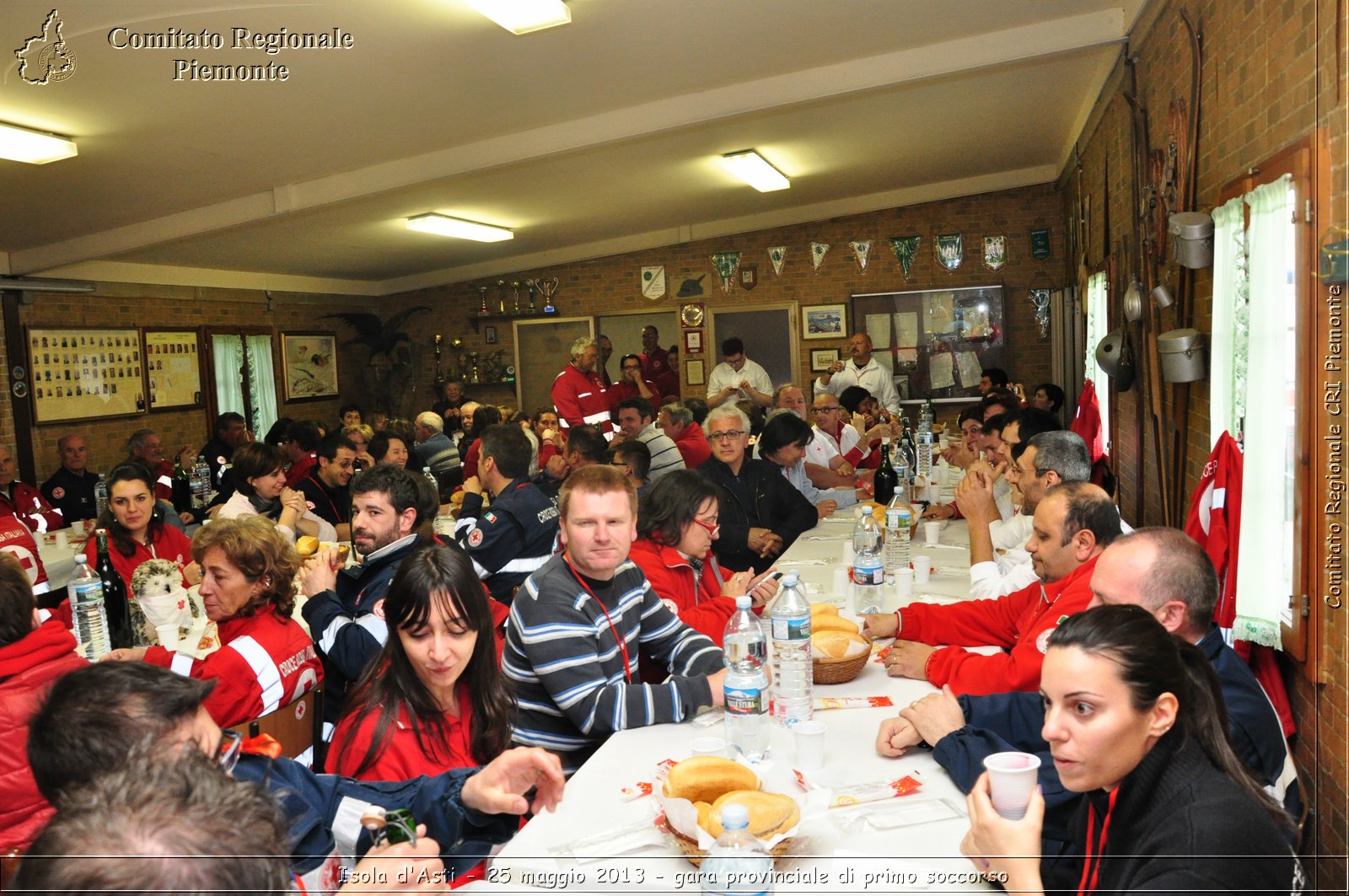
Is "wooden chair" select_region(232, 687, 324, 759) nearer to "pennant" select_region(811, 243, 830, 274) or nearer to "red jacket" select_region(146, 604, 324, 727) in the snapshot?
"red jacket" select_region(146, 604, 324, 727)

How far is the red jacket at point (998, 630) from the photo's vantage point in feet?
8.64

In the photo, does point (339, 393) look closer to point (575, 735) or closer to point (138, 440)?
point (138, 440)

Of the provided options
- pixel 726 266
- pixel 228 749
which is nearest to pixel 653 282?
pixel 726 266

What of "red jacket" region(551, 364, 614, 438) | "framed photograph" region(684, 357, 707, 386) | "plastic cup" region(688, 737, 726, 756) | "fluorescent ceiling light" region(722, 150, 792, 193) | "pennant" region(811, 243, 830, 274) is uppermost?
"fluorescent ceiling light" region(722, 150, 792, 193)

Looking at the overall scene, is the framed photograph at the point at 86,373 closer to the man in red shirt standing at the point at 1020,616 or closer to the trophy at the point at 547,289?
the trophy at the point at 547,289

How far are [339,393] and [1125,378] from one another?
36.7 feet

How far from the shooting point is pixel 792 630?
2.52 m

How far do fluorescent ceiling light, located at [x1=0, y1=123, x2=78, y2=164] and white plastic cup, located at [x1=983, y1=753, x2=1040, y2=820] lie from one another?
6.04m

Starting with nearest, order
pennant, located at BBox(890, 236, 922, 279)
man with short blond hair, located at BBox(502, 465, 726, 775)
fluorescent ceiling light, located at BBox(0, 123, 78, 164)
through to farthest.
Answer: man with short blond hair, located at BBox(502, 465, 726, 775) → fluorescent ceiling light, located at BBox(0, 123, 78, 164) → pennant, located at BBox(890, 236, 922, 279)

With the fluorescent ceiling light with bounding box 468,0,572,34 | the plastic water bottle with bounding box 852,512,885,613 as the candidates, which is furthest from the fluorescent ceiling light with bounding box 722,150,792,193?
the plastic water bottle with bounding box 852,512,885,613

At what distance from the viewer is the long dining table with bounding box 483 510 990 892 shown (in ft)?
5.86

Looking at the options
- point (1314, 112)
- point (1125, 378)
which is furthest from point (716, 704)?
point (1125, 378)

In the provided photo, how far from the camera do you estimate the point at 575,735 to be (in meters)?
2.62

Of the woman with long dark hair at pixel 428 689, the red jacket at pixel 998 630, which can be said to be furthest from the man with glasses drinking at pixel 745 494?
the woman with long dark hair at pixel 428 689
